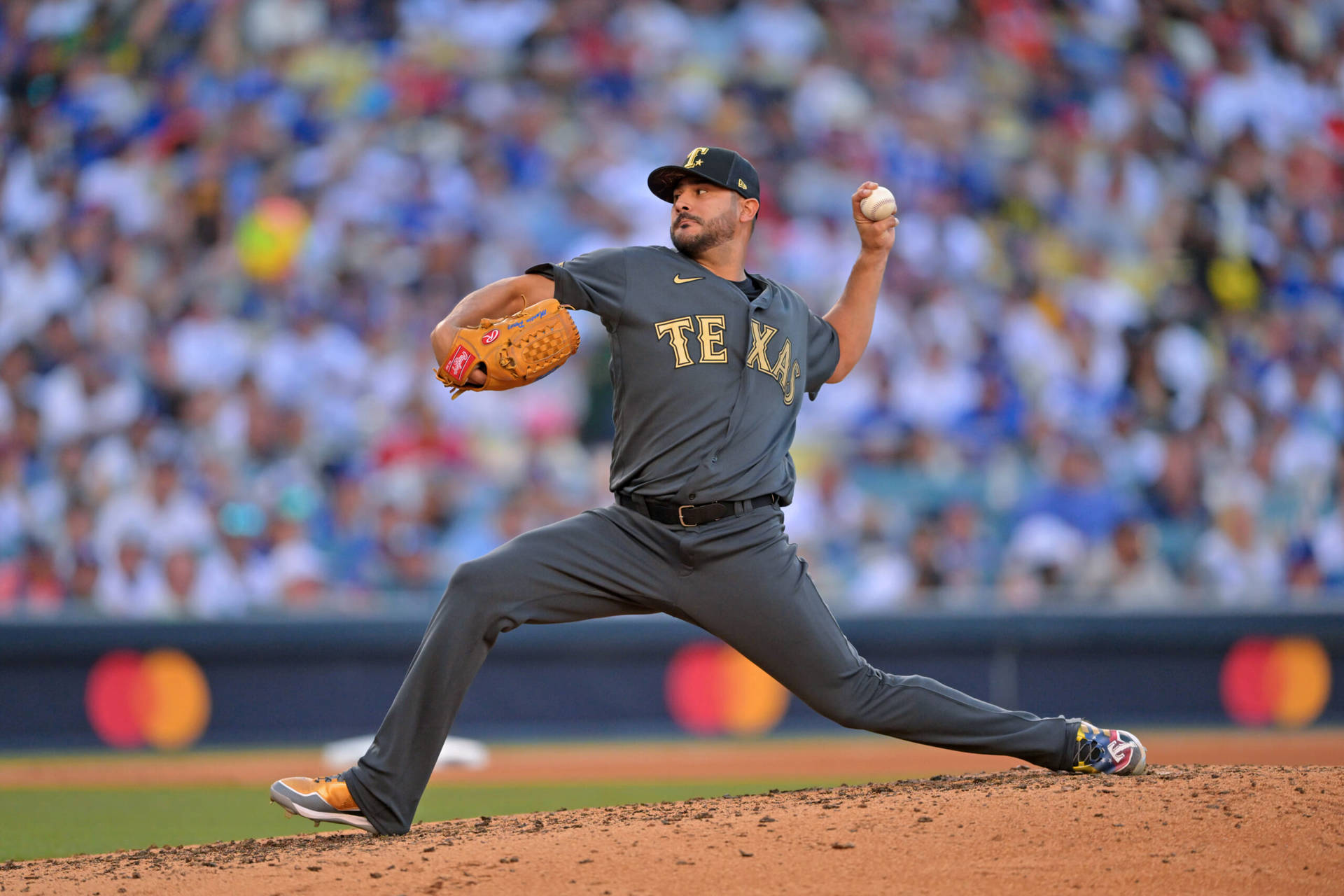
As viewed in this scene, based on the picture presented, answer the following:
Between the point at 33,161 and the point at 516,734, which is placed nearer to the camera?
the point at 516,734

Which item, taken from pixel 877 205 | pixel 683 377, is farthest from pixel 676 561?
pixel 877 205

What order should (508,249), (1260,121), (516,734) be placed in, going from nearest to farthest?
1. (516,734)
2. (508,249)
3. (1260,121)

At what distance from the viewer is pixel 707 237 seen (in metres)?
3.89

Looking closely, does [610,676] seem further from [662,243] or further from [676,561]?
[676,561]

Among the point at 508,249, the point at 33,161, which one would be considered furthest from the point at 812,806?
the point at 33,161

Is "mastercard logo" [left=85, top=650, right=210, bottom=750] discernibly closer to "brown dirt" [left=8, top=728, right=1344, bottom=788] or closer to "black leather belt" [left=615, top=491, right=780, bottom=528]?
"brown dirt" [left=8, top=728, right=1344, bottom=788]

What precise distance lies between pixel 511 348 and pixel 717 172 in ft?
2.61

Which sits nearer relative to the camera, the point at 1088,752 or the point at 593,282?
the point at 593,282

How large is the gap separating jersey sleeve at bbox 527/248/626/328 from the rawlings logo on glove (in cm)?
10

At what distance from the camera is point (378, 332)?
974 cm

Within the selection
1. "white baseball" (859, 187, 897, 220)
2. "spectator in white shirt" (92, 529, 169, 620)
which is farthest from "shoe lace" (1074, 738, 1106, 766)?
"spectator in white shirt" (92, 529, 169, 620)

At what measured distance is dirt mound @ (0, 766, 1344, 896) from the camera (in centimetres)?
317

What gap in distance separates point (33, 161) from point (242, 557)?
403 cm

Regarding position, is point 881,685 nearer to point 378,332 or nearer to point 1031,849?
point 1031,849
